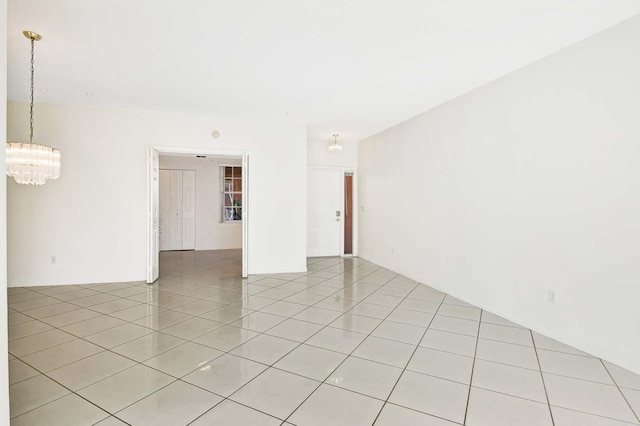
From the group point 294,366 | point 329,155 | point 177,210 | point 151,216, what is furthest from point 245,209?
point 177,210

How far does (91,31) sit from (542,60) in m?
4.23

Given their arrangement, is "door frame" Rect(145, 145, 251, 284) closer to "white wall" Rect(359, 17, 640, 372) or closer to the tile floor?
the tile floor

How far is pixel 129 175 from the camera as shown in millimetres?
5172

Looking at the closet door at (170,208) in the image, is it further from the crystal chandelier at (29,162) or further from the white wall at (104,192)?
the crystal chandelier at (29,162)

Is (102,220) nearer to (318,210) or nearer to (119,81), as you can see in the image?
(119,81)

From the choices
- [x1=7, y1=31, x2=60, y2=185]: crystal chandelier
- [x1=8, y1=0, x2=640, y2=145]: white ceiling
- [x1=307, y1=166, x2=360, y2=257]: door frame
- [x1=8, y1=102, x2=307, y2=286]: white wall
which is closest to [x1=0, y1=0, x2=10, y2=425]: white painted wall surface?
[x1=8, y1=0, x2=640, y2=145]: white ceiling

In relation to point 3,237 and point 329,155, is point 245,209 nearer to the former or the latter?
point 329,155

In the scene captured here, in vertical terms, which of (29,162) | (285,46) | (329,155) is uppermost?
(285,46)

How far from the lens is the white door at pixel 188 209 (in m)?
8.87

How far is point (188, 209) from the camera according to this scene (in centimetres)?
889

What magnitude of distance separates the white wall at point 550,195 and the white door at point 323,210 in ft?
9.07

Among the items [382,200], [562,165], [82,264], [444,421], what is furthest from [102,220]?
[562,165]

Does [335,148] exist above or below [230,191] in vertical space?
above

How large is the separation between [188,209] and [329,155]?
4249 millimetres
